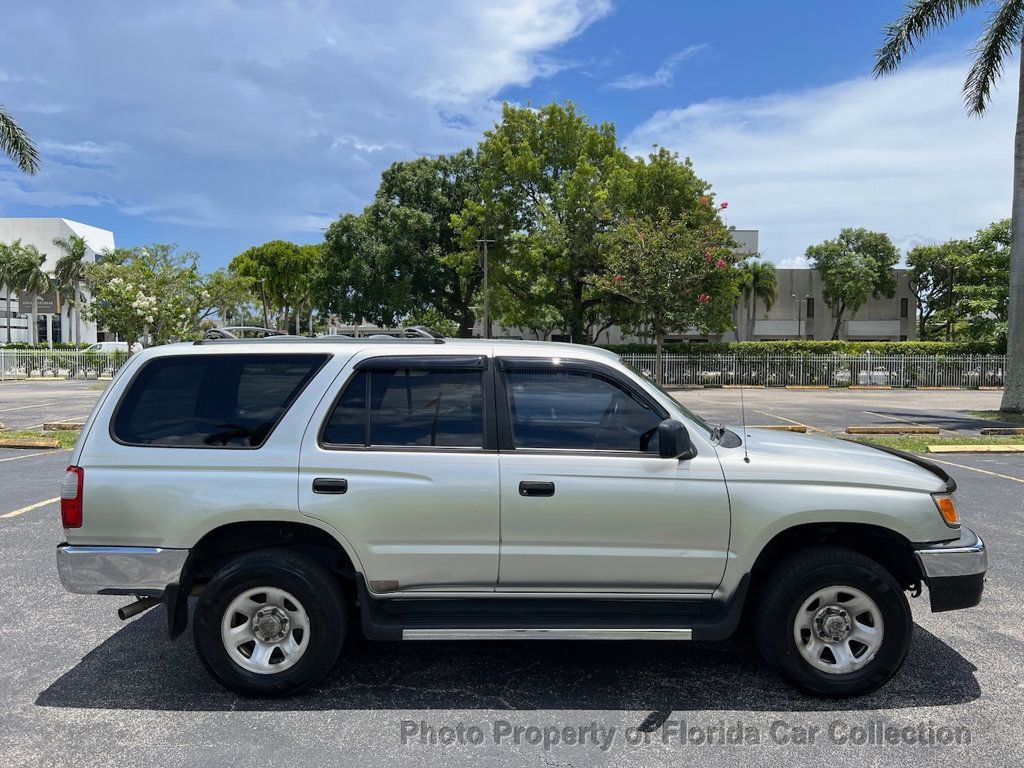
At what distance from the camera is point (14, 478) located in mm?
9617

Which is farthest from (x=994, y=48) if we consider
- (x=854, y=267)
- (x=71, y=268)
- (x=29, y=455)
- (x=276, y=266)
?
(x=71, y=268)

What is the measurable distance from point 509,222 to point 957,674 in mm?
32182

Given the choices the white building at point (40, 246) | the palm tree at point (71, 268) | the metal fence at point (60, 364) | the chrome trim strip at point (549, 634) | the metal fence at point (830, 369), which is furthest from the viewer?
the white building at point (40, 246)

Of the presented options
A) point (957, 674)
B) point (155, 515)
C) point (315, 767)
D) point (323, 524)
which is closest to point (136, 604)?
point (155, 515)

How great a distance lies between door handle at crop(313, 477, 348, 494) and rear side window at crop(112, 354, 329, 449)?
1.31ft

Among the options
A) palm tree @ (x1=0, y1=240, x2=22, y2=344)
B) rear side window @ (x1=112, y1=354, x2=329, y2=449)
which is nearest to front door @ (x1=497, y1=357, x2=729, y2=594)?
rear side window @ (x1=112, y1=354, x2=329, y2=449)

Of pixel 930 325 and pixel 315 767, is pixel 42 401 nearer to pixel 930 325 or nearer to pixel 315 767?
pixel 315 767

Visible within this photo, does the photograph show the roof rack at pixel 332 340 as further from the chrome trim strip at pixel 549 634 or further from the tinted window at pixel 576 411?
the chrome trim strip at pixel 549 634

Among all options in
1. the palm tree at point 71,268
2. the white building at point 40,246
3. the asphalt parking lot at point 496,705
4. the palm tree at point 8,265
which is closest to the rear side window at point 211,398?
the asphalt parking lot at point 496,705

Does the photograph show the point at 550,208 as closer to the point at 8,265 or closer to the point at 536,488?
the point at 536,488

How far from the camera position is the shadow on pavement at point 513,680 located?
3.67m

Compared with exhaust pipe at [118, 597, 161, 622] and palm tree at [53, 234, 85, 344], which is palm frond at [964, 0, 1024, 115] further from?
palm tree at [53, 234, 85, 344]

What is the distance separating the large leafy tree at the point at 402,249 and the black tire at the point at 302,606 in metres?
36.1

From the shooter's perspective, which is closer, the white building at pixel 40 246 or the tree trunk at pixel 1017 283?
the tree trunk at pixel 1017 283
